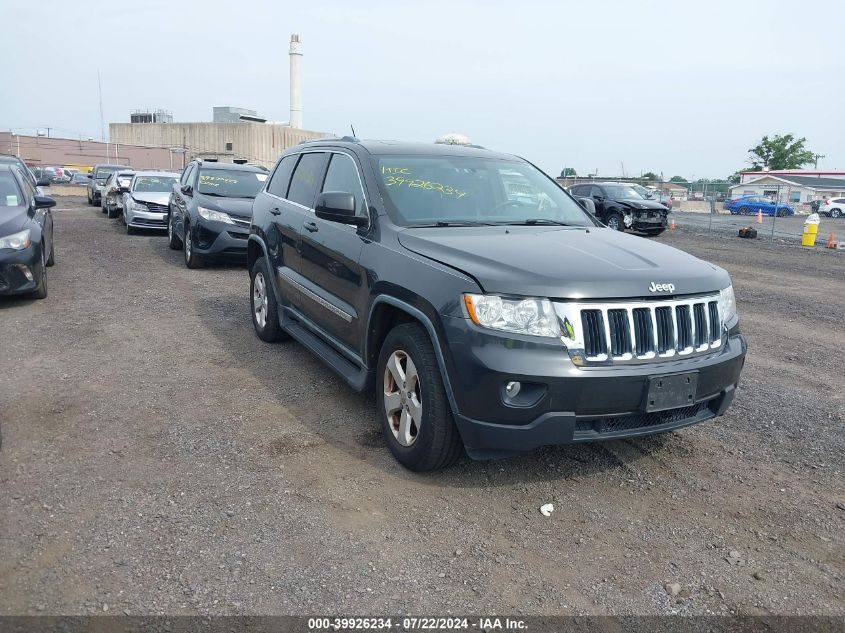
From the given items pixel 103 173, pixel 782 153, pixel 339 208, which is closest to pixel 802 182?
pixel 782 153

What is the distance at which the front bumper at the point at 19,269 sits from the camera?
25.5ft

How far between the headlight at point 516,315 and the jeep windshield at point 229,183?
8768 millimetres

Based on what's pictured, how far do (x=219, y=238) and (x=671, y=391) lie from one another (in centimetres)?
887

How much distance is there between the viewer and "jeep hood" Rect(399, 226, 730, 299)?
3.44 meters

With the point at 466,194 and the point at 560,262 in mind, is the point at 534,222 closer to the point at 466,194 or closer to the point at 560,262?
the point at 466,194

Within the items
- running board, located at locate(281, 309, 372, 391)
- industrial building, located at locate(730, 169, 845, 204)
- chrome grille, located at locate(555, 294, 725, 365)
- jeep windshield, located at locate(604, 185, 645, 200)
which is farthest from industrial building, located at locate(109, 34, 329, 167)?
chrome grille, located at locate(555, 294, 725, 365)

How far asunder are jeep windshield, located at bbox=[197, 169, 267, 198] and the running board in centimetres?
604

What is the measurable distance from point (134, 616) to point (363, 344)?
6.90 feet

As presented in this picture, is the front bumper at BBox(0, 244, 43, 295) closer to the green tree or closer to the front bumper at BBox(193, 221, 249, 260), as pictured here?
the front bumper at BBox(193, 221, 249, 260)

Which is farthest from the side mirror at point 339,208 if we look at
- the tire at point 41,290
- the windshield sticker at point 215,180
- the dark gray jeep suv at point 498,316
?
the windshield sticker at point 215,180

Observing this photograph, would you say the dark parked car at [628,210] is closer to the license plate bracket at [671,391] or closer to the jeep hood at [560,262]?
the jeep hood at [560,262]

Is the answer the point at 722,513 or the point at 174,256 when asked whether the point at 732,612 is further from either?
the point at 174,256

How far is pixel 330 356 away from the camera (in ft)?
16.4

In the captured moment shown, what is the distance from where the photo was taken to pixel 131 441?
171 inches
